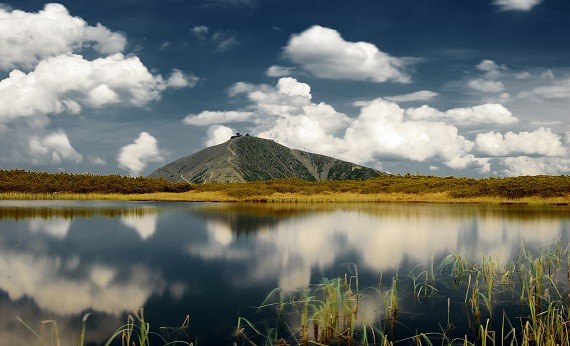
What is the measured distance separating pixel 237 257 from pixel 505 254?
1926cm

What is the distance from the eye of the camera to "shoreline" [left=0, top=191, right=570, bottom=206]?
95.1 meters

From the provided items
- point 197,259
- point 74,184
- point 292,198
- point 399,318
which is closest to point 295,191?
point 292,198

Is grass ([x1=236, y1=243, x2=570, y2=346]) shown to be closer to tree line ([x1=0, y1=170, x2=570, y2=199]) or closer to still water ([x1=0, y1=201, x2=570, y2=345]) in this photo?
still water ([x1=0, y1=201, x2=570, y2=345])

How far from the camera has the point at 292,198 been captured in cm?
10862

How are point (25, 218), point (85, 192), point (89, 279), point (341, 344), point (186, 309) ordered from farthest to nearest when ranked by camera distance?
point (85, 192) → point (25, 218) → point (89, 279) → point (186, 309) → point (341, 344)

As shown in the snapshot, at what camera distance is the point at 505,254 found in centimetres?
3122

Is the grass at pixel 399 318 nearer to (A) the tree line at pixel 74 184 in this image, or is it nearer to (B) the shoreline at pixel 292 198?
(B) the shoreline at pixel 292 198

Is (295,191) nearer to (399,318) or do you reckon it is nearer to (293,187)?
(293,187)

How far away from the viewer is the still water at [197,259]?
17.7 metres

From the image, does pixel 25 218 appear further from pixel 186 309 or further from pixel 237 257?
pixel 186 309

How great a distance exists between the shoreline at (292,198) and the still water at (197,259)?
40750 millimetres

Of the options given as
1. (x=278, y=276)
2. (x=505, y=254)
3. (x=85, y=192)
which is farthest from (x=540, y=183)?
(x=85, y=192)

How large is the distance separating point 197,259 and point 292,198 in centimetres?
7854

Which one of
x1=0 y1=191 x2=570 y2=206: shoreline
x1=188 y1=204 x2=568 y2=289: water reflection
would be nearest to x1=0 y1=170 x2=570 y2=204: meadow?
x1=0 y1=191 x2=570 y2=206: shoreline
